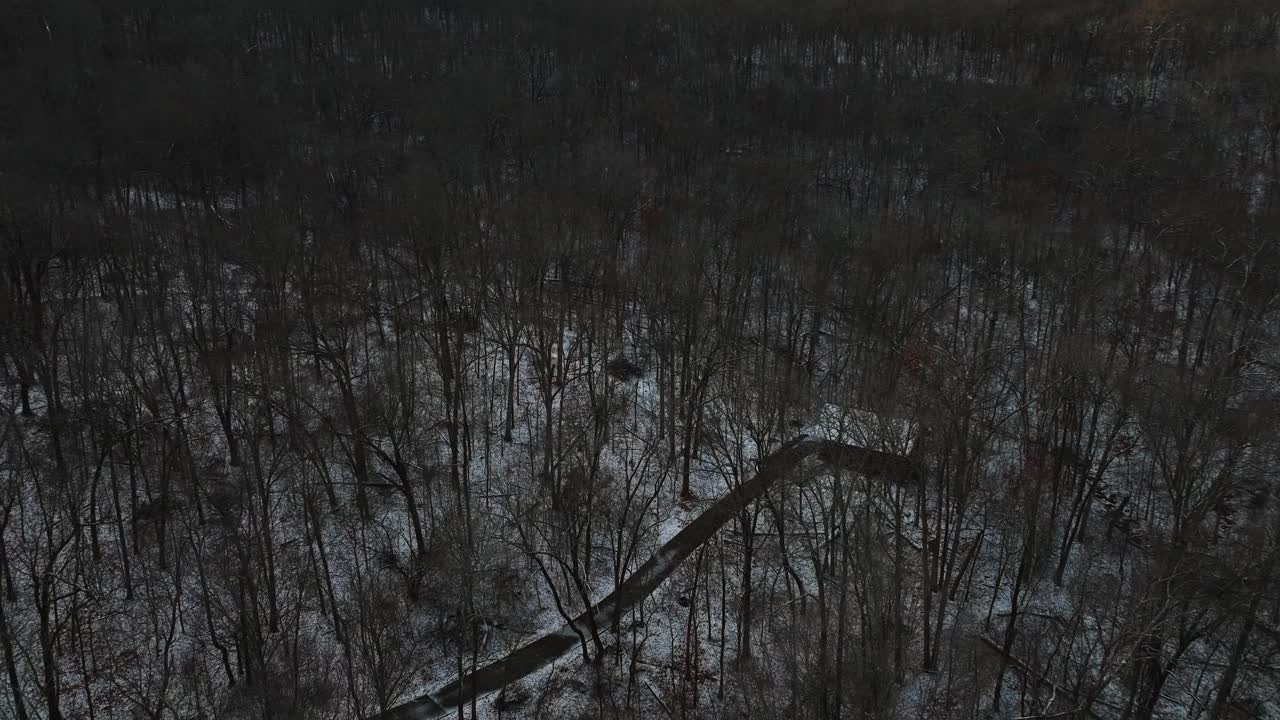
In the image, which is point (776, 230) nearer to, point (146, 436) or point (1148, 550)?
point (1148, 550)

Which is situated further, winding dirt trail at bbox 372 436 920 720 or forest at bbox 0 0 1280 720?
forest at bbox 0 0 1280 720

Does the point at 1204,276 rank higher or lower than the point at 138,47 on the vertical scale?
lower

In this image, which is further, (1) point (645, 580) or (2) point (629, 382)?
(2) point (629, 382)

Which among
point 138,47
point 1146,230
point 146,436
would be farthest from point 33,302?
point 1146,230

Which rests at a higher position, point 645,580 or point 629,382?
point 629,382
